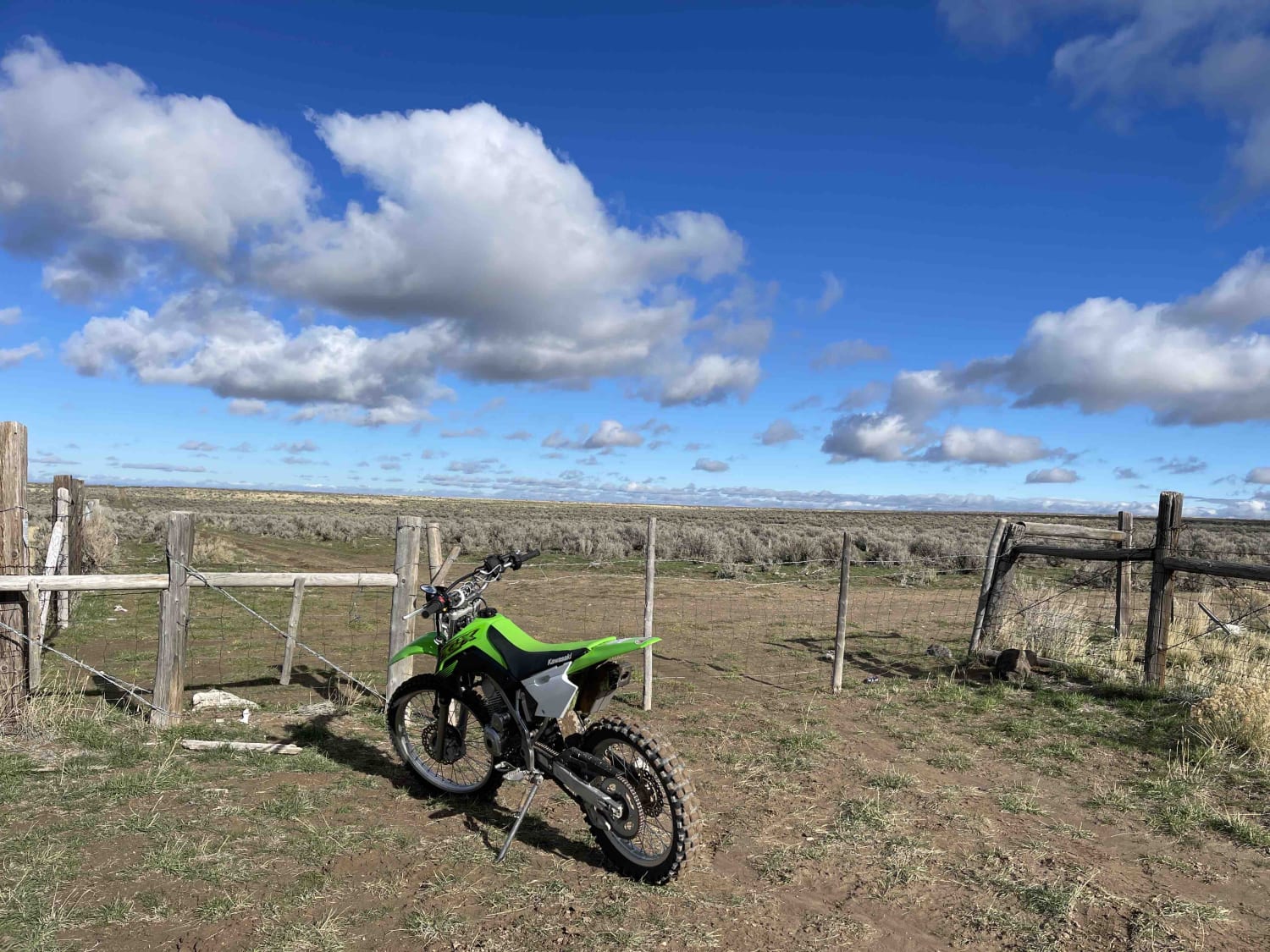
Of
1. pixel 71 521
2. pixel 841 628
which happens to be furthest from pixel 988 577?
pixel 71 521

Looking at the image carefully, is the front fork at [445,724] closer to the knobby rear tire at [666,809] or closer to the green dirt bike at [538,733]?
the green dirt bike at [538,733]

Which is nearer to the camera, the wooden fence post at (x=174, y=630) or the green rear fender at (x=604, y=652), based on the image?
the green rear fender at (x=604, y=652)

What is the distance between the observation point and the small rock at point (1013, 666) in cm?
905

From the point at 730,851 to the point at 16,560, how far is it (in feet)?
20.2

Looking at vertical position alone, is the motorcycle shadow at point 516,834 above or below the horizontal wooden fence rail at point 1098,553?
below

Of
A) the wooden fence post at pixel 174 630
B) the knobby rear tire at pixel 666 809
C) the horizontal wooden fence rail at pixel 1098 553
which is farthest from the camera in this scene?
the horizontal wooden fence rail at pixel 1098 553

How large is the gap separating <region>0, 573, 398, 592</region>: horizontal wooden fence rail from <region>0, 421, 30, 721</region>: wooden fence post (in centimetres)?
22

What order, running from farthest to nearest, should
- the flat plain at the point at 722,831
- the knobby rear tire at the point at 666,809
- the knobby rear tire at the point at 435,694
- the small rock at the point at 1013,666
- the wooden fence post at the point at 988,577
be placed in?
the wooden fence post at the point at 988,577 < the small rock at the point at 1013,666 < the knobby rear tire at the point at 435,694 < the knobby rear tire at the point at 666,809 < the flat plain at the point at 722,831

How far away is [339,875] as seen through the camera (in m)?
4.14

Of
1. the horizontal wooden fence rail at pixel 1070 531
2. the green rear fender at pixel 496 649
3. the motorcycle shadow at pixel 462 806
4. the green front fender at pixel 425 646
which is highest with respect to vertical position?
the horizontal wooden fence rail at pixel 1070 531

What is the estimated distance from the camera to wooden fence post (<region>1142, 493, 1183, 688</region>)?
27.7 feet

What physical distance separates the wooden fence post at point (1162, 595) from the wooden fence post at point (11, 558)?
34.6ft

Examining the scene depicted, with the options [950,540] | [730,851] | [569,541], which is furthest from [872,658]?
[950,540]

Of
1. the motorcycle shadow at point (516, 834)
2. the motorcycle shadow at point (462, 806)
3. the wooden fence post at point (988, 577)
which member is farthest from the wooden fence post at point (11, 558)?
the wooden fence post at point (988, 577)
